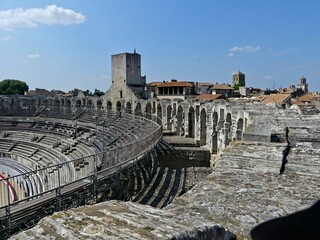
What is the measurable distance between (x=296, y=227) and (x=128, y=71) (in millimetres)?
40767

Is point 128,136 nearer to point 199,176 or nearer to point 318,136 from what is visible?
point 199,176

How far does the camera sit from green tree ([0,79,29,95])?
253ft

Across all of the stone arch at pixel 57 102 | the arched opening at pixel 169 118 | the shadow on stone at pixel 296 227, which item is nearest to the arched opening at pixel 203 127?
the arched opening at pixel 169 118

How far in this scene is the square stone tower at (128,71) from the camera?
135ft

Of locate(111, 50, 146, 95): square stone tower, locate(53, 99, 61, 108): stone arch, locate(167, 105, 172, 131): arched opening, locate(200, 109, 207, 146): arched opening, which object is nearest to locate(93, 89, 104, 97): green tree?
locate(53, 99, 61, 108): stone arch

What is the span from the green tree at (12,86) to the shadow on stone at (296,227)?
8417 centimetres

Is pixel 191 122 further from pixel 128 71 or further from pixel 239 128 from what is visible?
pixel 128 71

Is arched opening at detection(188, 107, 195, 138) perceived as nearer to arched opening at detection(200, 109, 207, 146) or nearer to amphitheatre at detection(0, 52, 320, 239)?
amphitheatre at detection(0, 52, 320, 239)

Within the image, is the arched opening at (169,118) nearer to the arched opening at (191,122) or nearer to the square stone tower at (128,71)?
the arched opening at (191,122)

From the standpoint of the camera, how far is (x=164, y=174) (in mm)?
14812

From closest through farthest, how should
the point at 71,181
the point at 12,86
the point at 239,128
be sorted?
1. the point at 71,181
2. the point at 239,128
3. the point at 12,86

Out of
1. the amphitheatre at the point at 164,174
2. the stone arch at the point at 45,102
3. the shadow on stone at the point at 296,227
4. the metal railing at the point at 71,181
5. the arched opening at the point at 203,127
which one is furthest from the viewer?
the stone arch at the point at 45,102

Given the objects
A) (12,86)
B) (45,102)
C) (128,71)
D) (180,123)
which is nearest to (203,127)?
(180,123)

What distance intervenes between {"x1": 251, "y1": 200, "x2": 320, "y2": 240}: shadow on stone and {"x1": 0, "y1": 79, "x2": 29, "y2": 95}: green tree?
84172 mm
